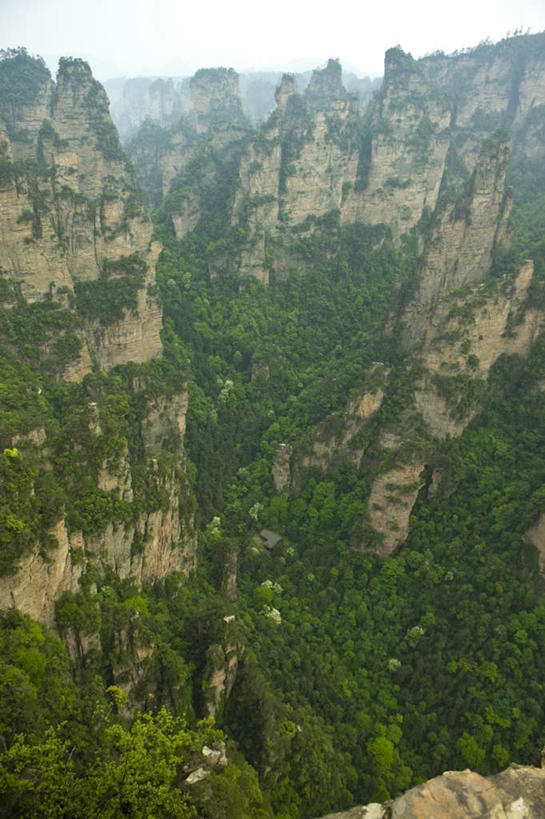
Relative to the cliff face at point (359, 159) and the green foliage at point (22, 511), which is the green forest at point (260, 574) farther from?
the cliff face at point (359, 159)

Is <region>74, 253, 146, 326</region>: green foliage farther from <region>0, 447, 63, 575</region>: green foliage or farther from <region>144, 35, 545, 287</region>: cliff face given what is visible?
<region>0, 447, 63, 575</region>: green foliage

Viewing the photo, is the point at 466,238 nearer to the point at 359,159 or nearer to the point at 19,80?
the point at 359,159

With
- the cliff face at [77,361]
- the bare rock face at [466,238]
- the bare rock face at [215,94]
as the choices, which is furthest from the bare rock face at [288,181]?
the bare rock face at [215,94]

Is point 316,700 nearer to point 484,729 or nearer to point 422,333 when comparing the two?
point 484,729

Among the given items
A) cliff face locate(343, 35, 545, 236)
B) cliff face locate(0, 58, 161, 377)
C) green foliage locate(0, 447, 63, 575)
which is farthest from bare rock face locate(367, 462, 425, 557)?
cliff face locate(343, 35, 545, 236)

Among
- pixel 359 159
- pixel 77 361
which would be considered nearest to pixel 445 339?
pixel 77 361

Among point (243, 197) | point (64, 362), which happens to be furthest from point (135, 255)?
point (243, 197)
